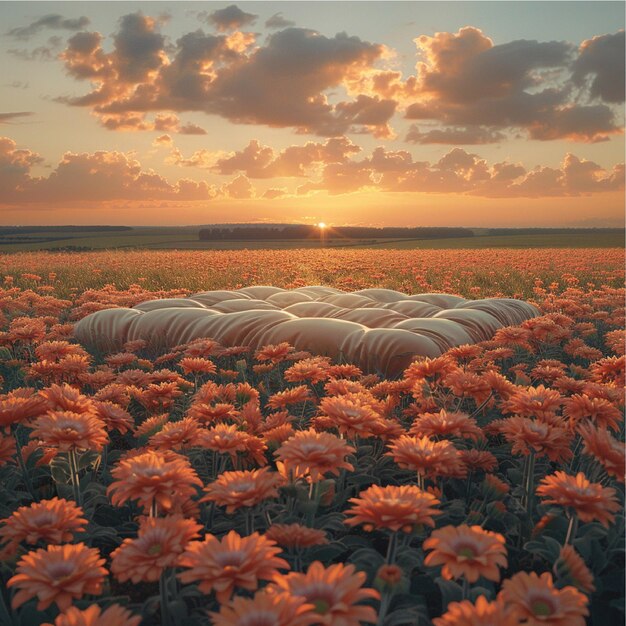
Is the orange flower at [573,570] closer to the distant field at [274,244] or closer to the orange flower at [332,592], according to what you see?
the orange flower at [332,592]

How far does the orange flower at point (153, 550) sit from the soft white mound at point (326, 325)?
365 centimetres

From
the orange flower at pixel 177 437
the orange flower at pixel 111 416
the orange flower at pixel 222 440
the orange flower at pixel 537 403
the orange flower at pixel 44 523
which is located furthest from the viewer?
the orange flower at pixel 111 416

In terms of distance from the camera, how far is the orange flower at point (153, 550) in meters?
1.50

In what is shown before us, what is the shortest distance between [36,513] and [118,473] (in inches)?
9.9

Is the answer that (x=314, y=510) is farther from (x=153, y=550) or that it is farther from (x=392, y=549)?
(x=153, y=550)

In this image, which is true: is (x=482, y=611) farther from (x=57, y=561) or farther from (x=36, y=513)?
(x=36, y=513)

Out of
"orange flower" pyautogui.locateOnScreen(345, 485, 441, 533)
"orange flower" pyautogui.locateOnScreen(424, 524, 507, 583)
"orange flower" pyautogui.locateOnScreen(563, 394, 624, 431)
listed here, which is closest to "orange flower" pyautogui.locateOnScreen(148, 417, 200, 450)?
"orange flower" pyautogui.locateOnScreen(345, 485, 441, 533)

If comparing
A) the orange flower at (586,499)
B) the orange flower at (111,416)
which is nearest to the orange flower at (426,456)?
the orange flower at (586,499)

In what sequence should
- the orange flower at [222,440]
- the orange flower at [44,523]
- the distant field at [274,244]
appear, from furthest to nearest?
the distant field at [274,244]
the orange flower at [222,440]
the orange flower at [44,523]

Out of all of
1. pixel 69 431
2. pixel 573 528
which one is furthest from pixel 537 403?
pixel 69 431

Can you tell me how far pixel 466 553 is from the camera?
147 centimetres

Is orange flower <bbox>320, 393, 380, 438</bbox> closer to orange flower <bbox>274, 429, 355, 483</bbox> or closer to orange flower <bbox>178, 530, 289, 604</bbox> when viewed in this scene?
orange flower <bbox>274, 429, 355, 483</bbox>

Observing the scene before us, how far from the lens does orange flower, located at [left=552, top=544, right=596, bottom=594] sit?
5.78ft

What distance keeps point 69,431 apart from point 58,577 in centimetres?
70
